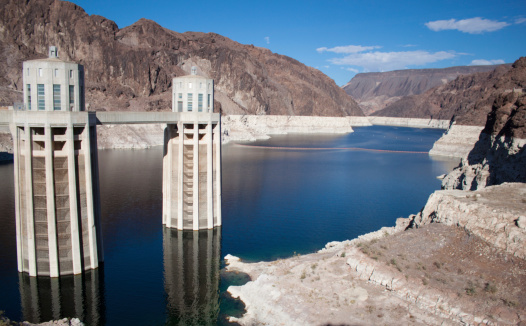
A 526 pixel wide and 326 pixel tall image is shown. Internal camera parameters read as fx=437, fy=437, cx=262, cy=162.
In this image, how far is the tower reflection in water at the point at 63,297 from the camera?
71.8ft

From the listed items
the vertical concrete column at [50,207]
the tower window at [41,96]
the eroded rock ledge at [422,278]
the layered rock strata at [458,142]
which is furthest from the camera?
the layered rock strata at [458,142]

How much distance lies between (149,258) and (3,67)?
93693mm

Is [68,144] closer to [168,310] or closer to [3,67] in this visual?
[168,310]

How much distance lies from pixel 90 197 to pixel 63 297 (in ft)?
18.3

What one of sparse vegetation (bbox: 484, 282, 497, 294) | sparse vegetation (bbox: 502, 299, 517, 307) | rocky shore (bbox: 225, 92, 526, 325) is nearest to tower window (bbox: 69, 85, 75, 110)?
rocky shore (bbox: 225, 92, 526, 325)

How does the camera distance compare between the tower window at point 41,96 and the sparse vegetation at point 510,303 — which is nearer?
the sparse vegetation at point 510,303

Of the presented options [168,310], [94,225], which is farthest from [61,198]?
[168,310]

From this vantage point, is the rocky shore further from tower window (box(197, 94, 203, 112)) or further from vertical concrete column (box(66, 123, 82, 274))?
tower window (box(197, 94, 203, 112))

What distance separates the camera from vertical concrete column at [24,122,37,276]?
76.9ft

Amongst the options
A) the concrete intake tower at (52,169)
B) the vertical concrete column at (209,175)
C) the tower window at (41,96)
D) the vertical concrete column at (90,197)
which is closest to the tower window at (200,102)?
the vertical concrete column at (209,175)

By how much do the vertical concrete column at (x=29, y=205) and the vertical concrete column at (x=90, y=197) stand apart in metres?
2.69

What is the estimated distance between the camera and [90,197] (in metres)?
25.3

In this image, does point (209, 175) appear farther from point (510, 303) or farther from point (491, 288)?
point (510, 303)

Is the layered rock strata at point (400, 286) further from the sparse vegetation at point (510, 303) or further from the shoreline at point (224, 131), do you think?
the shoreline at point (224, 131)
